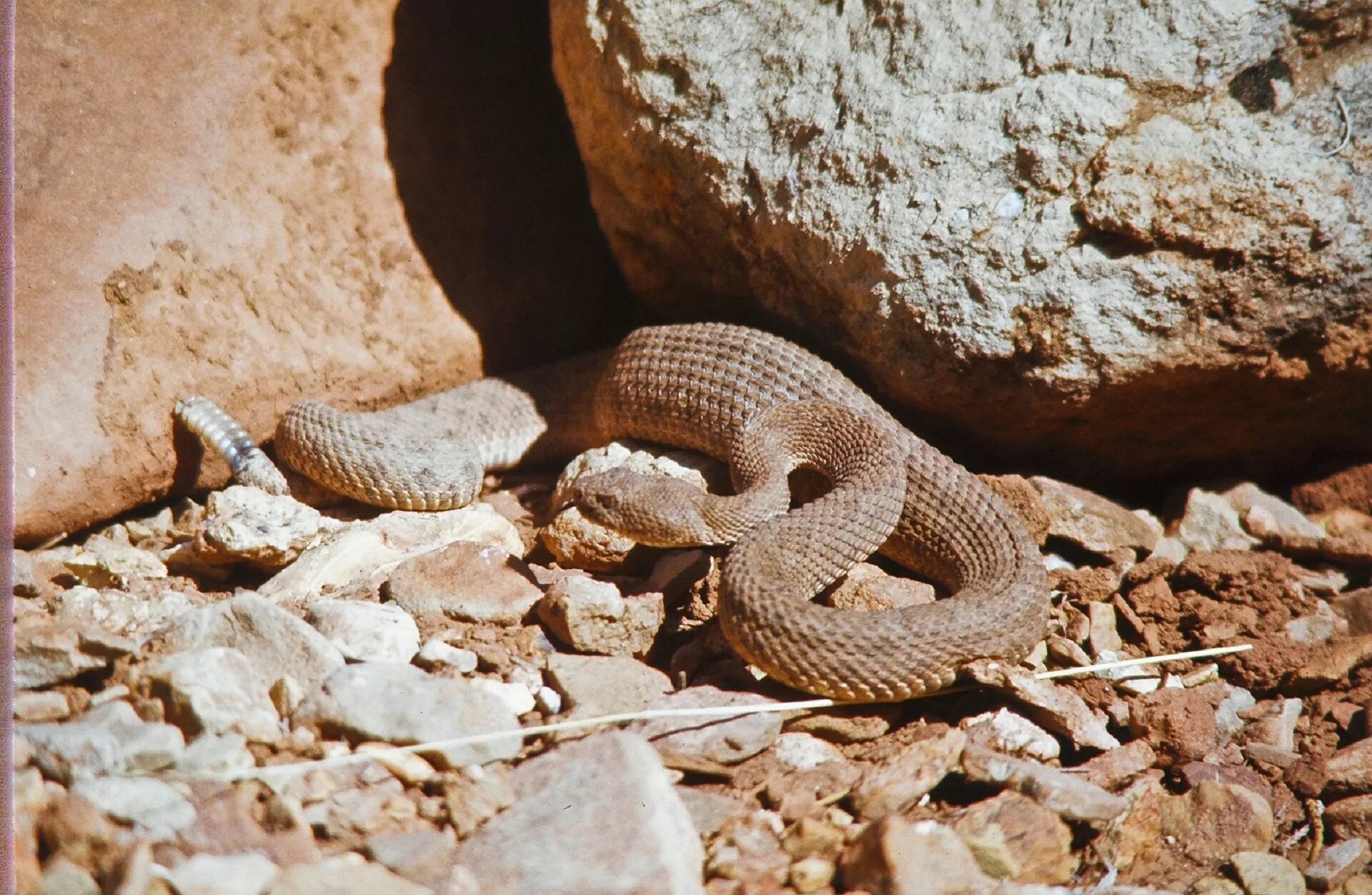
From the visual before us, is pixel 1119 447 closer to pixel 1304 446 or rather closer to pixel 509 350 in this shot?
pixel 1304 446

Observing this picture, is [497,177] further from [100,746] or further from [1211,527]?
[1211,527]

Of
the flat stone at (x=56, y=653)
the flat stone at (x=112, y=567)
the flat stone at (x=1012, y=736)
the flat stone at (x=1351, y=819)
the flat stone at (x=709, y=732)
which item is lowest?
the flat stone at (x=1351, y=819)

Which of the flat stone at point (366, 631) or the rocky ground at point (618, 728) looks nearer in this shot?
the rocky ground at point (618, 728)

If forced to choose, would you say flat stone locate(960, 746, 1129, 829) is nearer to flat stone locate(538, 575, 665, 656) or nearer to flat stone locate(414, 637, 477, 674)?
flat stone locate(538, 575, 665, 656)

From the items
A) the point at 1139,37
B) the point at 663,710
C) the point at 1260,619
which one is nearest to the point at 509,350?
the point at 663,710

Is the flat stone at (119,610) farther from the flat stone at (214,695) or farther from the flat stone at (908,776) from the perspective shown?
the flat stone at (908,776)

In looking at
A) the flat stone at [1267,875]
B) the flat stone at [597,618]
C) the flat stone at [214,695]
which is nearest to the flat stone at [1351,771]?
the flat stone at [1267,875]
